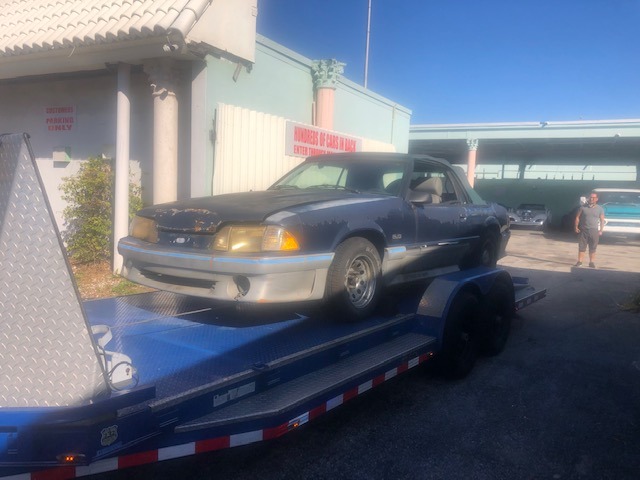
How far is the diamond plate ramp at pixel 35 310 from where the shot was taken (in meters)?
1.91

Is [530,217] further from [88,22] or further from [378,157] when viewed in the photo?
[88,22]

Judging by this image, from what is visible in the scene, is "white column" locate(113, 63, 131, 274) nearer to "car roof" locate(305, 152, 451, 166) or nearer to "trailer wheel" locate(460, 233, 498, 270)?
"car roof" locate(305, 152, 451, 166)

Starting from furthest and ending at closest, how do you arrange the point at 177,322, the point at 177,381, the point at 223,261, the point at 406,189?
the point at 406,189, the point at 177,322, the point at 223,261, the point at 177,381

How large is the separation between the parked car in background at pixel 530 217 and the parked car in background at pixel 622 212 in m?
4.02

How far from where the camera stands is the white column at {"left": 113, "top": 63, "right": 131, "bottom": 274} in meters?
7.21

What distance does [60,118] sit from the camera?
857 centimetres

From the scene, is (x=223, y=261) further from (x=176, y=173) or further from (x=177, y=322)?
(x=176, y=173)

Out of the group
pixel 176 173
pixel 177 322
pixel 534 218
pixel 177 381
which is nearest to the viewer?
pixel 177 381

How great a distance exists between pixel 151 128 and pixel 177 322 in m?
5.08

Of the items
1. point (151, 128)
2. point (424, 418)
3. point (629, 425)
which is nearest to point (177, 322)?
point (424, 418)

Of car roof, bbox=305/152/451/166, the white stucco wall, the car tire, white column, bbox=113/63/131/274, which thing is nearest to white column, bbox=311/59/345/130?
the white stucco wall

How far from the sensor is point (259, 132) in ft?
26.7

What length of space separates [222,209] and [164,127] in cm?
432

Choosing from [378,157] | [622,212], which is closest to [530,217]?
[622,212]
